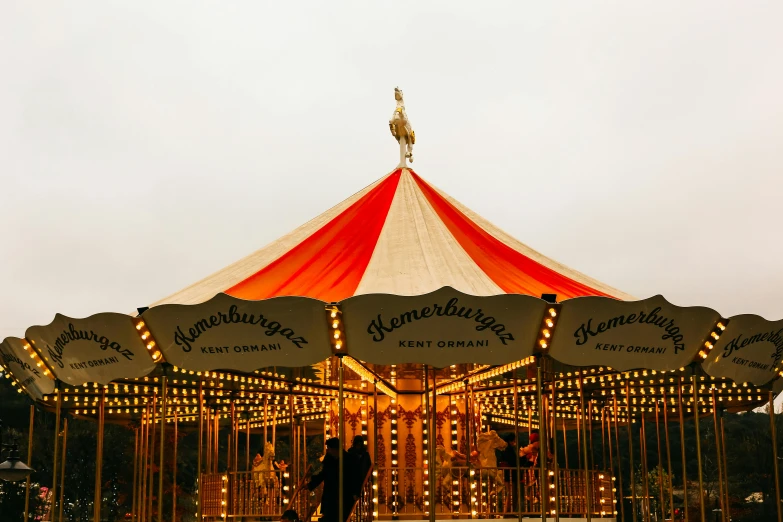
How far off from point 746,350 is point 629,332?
1837mm

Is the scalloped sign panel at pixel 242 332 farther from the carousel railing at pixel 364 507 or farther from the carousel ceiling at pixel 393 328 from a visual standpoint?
the carousel railing at pixel 364 507

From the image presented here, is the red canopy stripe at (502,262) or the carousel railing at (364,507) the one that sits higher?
the red canopy stripe at (502,262)

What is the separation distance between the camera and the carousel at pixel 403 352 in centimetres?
948

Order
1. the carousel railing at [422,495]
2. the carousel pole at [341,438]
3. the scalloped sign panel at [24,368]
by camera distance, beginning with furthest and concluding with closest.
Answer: the carousel railing at [422,495], the scalloped sign panel at [24,368], the carousel pole at [341,438]

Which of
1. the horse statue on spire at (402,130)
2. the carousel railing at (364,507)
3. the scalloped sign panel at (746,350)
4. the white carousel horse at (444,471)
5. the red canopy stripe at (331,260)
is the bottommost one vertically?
the carousel railing at (364,507)

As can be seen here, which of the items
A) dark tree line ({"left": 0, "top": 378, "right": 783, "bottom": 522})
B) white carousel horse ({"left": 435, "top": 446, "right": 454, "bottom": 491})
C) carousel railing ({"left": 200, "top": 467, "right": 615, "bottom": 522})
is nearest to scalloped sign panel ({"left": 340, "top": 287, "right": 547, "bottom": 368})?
carousel railing ({"left": 200, "top": 467, "right": 615, "bottom": 522})

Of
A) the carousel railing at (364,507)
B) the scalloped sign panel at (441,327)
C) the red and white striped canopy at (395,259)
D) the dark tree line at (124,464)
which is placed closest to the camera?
the scalloped sign panel at (441,327)

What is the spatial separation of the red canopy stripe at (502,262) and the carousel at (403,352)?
0.13 feet

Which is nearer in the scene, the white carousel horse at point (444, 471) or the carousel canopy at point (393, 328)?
the carousel canopy at point (393, 328)

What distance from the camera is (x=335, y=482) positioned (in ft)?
33.4

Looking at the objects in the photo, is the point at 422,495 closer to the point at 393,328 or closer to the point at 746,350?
the point at 393,328

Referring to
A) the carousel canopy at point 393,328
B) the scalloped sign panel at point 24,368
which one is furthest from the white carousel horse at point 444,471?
the scalloped sign panel at point 24,368

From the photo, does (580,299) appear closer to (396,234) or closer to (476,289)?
(476,289)

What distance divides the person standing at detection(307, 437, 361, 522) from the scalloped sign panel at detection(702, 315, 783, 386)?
4247 millimetres
